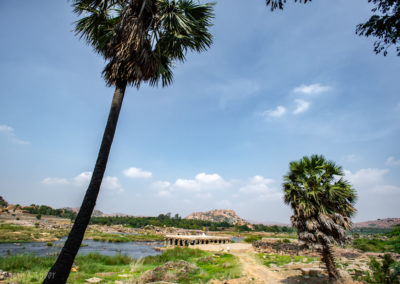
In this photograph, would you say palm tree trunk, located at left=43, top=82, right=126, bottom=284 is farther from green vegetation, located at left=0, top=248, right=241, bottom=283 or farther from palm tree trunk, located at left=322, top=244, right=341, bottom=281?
palm tree trunk, located at left=322, top=244, right=341, bottom=281

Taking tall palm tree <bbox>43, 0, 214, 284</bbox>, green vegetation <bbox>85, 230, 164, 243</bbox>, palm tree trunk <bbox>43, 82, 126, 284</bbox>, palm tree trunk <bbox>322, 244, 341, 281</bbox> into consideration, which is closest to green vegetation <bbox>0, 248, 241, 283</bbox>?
palm tree trunk <bbox>322, 244, 341, 281</bbox>

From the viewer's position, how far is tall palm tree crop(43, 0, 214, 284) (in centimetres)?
573

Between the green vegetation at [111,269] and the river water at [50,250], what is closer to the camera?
the green vegetation at [111,269]

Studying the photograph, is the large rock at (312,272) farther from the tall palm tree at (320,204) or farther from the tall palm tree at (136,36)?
the tall palm tree at (136,36)

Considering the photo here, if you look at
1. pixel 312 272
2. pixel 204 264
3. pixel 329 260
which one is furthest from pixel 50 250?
pixel 329 260

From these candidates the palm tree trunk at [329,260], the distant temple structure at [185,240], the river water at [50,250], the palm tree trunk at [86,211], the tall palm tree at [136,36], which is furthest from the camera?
the distant temple structure at [185,240]

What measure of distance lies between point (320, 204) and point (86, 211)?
836 cm

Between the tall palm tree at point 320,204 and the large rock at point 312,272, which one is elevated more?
the tall palm tree at point 320,204

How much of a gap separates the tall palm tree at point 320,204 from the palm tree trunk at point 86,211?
25.0 feet

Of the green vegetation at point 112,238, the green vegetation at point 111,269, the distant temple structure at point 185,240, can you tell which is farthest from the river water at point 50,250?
the green vegetation at point 112,238

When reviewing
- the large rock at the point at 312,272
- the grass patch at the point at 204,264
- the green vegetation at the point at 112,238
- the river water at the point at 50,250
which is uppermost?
the large rock at the point at 312,272

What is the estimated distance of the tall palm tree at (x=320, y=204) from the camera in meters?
7.78

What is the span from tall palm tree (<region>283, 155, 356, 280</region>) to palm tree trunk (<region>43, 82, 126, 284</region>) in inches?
300

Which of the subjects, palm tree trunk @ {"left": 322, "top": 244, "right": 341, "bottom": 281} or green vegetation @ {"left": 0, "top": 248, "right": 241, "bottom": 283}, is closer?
palm tree trunk @ {"left": 322, "top": 244, "right": 341, "bottom": 281}
